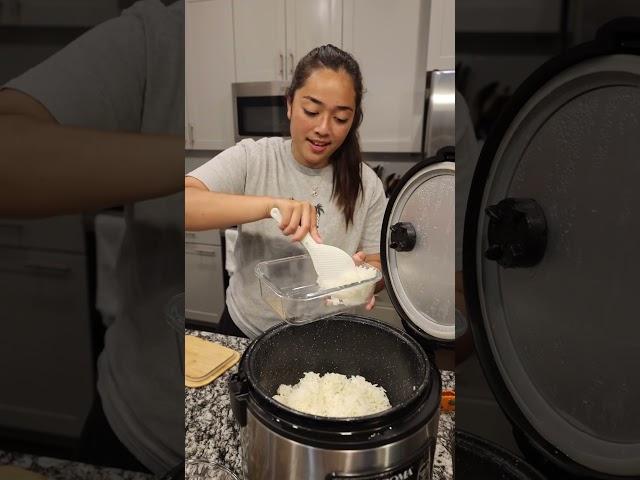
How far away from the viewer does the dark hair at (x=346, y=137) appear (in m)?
1.13

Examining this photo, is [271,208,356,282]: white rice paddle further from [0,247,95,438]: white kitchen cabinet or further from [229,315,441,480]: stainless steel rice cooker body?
[0,247,95,438]: white kitchen cabinet

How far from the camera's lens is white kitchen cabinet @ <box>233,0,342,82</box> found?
1158 millimetres

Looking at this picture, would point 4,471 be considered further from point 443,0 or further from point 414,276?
point 443,0

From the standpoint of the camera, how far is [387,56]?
3.89 feet

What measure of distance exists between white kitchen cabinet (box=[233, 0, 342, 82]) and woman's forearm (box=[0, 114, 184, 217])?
109 cm

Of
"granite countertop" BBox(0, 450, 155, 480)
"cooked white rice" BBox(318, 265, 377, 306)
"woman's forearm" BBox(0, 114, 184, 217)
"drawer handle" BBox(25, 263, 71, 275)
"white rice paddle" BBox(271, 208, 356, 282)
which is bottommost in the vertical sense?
"cooked white rice" BBox(318, 265, 377, 306)

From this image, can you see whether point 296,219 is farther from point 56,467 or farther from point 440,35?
point 56,467

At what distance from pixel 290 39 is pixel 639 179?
1145 millimetres

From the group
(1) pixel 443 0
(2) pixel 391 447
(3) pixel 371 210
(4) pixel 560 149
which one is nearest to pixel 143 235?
(4) pixel 560 149

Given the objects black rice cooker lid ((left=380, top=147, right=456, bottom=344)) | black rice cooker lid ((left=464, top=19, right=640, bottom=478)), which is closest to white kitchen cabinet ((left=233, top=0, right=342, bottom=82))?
black rice cooker lid ((left=380, top=147, right=456, bottom=344))

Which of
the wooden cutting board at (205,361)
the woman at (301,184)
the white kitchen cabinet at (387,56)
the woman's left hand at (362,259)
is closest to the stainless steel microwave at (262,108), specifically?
the woman at (301,184)

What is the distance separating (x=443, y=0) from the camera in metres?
1.17

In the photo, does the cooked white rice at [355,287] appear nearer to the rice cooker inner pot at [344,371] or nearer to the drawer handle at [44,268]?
the rice cooker inner pot at [344,371]

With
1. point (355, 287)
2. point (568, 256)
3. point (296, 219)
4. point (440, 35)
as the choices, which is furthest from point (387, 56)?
point (568, 256)
